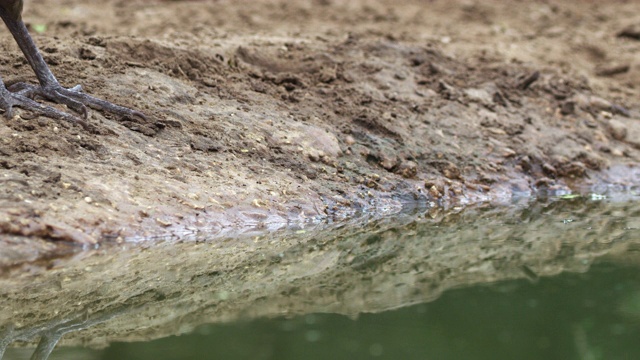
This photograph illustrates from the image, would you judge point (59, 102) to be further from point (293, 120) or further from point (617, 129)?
point (617, 129)

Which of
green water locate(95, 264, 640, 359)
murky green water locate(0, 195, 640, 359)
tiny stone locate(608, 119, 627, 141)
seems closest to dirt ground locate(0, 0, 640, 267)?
tiny stone locate(608, 119, 627, 141)

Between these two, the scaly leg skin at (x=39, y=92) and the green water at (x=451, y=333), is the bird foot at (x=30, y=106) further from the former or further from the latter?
the green water at (x=451, y=333)

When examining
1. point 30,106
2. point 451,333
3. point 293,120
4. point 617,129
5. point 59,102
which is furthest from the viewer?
point 617,129

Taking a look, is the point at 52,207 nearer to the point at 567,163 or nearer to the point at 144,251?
the point at 144,251

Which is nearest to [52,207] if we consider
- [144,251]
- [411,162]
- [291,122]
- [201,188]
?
[144,251]

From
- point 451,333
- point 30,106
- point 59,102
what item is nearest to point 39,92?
point 59,102

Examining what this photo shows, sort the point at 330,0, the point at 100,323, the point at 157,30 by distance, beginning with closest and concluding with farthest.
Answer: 1. the point at 100,323
2. the point at 157,30
3. the point at 330,0

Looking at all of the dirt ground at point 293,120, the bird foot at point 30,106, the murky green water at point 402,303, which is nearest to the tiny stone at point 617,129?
the dirt ground at point 293,120
